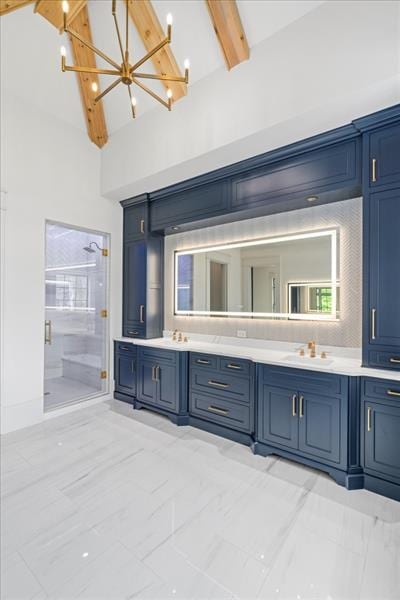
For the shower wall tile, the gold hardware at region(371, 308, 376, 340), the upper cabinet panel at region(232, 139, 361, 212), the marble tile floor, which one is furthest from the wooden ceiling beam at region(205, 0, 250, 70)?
the marble tile floor

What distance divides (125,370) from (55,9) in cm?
412

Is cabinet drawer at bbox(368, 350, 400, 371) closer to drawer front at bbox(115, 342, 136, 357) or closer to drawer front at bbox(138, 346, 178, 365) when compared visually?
drawer front at bbox(138, 346, 178, 365)

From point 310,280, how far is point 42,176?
11.0 feet

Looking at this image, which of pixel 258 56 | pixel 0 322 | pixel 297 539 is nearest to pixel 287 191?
pixel 258 56

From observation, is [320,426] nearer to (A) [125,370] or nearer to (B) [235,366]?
(B) [235,366]

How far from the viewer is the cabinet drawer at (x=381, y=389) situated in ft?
7.19

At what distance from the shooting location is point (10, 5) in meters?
2.80

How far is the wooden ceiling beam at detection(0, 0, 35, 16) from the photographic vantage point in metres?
2.76

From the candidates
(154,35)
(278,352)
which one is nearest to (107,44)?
(154,35)

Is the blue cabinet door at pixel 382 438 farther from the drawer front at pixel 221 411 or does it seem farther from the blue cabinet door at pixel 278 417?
the drawer front at pixel 221 411

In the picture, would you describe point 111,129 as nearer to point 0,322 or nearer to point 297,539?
point 0,322

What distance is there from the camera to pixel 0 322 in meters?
3.27

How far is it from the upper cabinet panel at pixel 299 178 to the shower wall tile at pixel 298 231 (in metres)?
0.24

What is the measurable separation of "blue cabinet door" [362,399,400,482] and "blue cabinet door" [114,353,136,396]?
2810 millimetres
